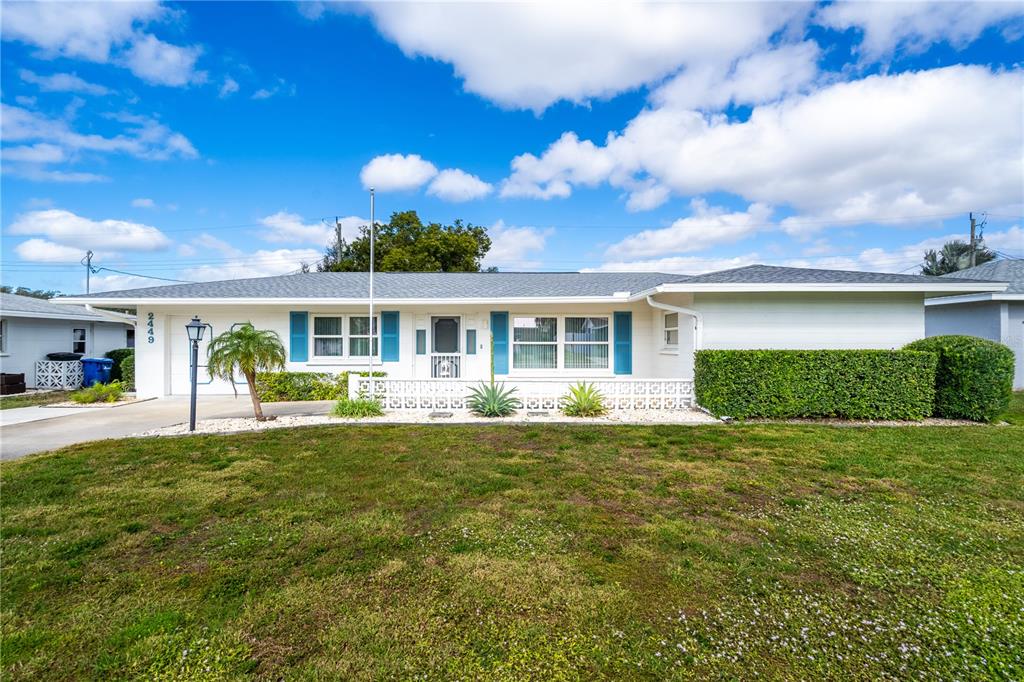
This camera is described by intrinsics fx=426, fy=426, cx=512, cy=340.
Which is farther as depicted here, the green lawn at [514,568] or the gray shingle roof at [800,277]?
the gray shingle roof at [800,277]

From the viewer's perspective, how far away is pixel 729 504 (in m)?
3.98

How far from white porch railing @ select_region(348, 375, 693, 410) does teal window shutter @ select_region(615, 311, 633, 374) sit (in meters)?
2.43

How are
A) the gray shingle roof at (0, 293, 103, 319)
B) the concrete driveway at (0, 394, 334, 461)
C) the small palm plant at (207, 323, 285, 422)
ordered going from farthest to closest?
the gray shingle roof at (0, 293, 103, 319) < the small palm plant at (207, 323, 285, 422) < the concrete driveway at (0, 394, 334, 461)

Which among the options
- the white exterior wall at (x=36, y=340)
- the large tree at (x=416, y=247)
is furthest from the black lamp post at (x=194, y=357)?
the large tree at (x=416, y=247)

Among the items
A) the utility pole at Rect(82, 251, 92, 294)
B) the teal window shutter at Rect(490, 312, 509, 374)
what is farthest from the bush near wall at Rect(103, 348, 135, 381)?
the utility pole at Rect(82, 251, 92, 294)

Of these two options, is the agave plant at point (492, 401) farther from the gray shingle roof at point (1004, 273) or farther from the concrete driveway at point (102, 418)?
the gray shingle roof at point (1004, 273)

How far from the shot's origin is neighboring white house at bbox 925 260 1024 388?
11.5m

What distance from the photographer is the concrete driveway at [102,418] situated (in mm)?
6469

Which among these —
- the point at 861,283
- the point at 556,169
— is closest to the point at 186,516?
the point at 861,283

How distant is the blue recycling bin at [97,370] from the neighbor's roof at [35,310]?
1.45 meters

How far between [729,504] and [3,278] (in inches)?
2563

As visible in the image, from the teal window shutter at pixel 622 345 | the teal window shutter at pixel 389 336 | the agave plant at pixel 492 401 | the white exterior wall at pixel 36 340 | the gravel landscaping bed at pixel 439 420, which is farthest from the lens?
the white exterior wall at pixel 36 340

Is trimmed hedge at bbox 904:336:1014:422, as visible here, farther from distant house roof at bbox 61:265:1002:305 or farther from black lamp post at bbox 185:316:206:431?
black lamp post at bbox 185:316:206:431

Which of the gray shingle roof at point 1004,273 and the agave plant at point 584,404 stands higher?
the gray shingle roof at point 1004,273
